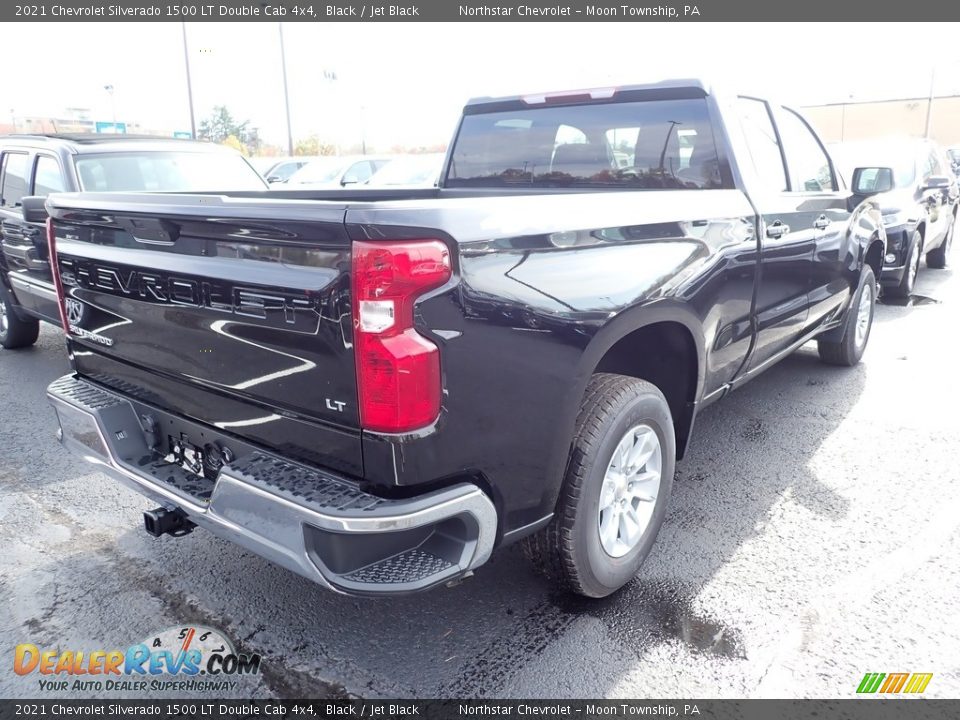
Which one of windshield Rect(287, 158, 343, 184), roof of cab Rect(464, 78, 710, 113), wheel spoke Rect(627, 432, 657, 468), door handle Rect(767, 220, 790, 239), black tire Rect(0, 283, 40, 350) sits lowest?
black tire Rect(0, 283, 40, 350)

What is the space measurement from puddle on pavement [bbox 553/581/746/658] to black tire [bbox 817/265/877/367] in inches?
135

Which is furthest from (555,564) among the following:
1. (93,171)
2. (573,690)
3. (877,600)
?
(93,171)

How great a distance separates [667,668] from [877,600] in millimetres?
990

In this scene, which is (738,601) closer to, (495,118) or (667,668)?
(667,668)

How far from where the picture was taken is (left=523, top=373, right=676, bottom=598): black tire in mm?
2609

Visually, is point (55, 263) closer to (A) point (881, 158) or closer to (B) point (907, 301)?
(B) point (907, 301)

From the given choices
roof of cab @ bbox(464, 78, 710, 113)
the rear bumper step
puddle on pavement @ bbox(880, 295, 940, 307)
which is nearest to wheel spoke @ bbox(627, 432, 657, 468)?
the rear bumper step

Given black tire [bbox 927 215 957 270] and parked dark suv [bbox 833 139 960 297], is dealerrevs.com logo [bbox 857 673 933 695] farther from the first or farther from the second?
black tire [bbox 927 215 957 270]

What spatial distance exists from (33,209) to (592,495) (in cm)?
482

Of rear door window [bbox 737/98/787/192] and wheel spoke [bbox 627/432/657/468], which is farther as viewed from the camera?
rear door window [bbox 737/98/787/192]

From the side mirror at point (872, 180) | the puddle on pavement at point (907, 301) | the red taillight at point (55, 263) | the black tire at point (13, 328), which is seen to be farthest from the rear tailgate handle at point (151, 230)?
the puddle on pavement at point (907, 301)

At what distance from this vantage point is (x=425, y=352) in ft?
6.64

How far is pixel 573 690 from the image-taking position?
8.13 feet

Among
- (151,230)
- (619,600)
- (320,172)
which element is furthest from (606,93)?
(320,172)
